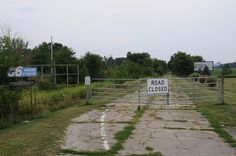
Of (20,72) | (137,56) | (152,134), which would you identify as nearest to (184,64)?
(137,56)

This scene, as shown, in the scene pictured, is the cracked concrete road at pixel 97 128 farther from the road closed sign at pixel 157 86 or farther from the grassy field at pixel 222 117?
the grassy field at pixel 222 117

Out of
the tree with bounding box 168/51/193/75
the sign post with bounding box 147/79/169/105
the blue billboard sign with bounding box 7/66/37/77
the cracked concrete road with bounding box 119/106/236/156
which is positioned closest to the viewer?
the cracked concrete road with bounding box 119/106/236/156

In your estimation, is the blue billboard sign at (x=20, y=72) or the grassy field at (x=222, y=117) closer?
the grassy field at (x=222, y=117)

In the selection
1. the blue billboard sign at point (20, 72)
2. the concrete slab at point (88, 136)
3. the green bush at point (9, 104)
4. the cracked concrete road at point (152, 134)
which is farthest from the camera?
the blue billboard sign at point (20, 72)

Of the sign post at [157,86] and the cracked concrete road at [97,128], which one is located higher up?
the sign post at [157,86]

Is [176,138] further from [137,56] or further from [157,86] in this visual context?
[137,56]

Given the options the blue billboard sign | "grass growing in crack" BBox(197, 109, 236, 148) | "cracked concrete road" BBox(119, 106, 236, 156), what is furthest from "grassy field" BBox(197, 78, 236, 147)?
the blue billboard sign

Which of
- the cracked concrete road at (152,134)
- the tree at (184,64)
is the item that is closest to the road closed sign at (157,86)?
the cracked concrete road at (152,134)

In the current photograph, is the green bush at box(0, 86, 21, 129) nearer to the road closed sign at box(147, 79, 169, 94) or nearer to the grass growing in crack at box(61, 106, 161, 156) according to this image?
the grass growing in crack at box(61, 106, 161, 156)

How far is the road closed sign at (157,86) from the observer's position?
21292 mm

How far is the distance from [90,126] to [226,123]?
5.16 meters

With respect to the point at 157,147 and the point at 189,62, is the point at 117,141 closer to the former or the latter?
the point at 157,147

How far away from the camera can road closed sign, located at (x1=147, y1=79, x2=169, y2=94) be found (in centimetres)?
2129

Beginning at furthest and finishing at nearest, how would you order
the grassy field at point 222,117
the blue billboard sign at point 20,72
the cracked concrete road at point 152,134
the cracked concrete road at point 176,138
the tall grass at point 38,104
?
A: the tall grass at point 38,104 < the blue billboard sign at point 20,72 < the grassy field at point 222,117 < the cracked concrete road at point 152,134 < the cracked concrete road at point 176,138
